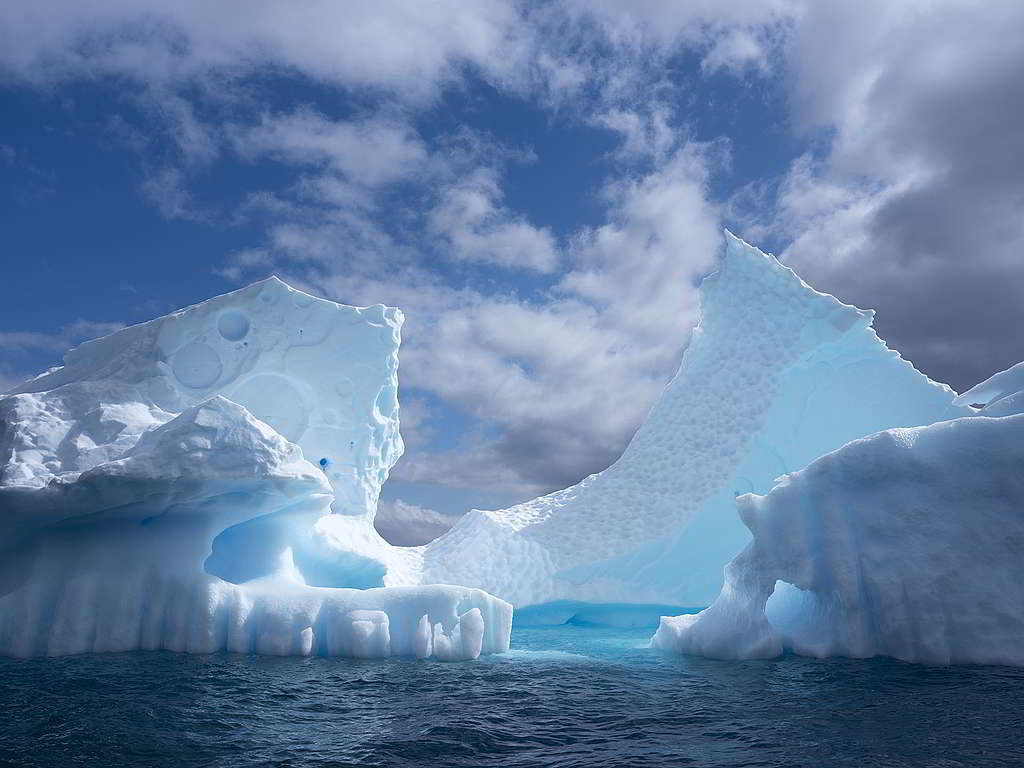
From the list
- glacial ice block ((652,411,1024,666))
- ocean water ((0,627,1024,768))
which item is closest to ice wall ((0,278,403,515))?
ocean water ((0,627,1024,768))

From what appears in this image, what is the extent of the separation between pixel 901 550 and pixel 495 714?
4.93 metres

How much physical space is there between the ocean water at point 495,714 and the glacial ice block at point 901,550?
405mm

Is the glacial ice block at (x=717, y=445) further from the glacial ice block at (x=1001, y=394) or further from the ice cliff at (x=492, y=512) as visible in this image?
the glacial ice block at (x=1001, y=394)

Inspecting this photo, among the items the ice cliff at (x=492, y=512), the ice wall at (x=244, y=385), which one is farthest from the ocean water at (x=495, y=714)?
the ice wall at (x=244, y=385)

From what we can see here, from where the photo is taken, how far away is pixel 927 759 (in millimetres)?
4414

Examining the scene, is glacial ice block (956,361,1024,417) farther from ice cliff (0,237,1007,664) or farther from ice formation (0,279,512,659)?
ice formation (0,279,512,659)

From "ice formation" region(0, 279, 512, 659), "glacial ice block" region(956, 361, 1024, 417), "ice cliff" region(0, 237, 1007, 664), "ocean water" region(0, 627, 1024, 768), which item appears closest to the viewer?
"ocean water" region(0, 627, 1024, 768)

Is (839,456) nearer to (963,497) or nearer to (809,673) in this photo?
(963,497)

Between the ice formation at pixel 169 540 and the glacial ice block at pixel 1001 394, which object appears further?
the glacial ice block at pixel 1001 394

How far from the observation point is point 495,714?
5844 millimetres

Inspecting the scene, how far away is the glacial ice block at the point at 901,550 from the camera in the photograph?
728 cm

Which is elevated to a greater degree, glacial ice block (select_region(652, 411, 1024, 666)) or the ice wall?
the ice wall

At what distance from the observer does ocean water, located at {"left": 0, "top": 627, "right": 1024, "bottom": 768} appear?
469 cm

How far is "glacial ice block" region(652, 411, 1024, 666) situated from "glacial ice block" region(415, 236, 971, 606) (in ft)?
16.0
